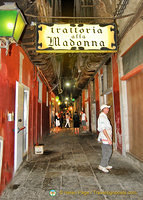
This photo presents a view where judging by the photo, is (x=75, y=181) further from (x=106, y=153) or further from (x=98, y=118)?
(x=98, y=118)

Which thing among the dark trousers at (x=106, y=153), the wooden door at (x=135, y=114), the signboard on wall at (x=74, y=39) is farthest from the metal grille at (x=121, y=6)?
the dark trousers at (x=106, y=153)

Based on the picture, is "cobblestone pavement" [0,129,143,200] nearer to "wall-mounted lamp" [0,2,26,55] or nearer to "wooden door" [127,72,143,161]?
"wooden door" [127,72,143,161]

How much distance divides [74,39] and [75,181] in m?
4.20

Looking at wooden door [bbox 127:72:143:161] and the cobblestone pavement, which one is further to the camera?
wooden door [bbox 127:72:143:161]

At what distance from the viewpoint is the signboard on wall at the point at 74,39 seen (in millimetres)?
4270

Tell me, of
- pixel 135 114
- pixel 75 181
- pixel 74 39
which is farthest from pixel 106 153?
pixel 74 39

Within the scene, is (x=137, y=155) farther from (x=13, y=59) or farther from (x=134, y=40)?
(x=13, y=59)

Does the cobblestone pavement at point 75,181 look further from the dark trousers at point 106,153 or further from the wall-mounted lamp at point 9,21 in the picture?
the wall-mounted lamp at point 9,21

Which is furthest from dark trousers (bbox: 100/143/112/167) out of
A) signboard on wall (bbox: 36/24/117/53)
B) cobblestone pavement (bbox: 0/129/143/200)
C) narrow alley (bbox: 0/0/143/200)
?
signboard on wall (bbox: 36/24/117/53)

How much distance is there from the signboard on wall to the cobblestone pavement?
3.78 m

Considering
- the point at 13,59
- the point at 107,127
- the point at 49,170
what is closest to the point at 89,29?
the point at 13,59

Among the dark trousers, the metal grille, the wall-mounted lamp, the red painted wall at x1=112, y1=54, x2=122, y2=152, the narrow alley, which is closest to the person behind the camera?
the wall-mounted lamp

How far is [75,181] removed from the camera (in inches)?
137

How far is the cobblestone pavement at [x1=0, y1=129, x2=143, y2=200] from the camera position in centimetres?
289
